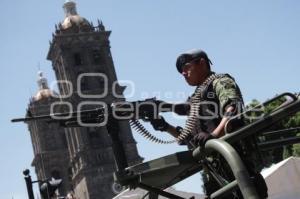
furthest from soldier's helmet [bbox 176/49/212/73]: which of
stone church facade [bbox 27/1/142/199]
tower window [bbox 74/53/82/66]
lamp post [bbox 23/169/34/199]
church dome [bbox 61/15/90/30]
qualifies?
church dome [bbox 61/15/90/30]

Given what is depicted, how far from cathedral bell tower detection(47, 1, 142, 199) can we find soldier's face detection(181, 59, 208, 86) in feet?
261

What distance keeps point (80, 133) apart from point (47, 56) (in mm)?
14034

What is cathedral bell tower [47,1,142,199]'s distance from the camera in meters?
87.5

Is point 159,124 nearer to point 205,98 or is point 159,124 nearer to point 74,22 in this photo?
point 205,98

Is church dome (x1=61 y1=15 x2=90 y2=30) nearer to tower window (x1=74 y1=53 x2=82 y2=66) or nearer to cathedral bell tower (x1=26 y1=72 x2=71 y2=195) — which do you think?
tower window (x1=74 y1=53 x2=82 y2=66)

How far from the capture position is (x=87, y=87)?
290ft

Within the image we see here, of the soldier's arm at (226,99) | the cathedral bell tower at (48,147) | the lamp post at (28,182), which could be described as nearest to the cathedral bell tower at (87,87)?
the cathedral bell tower at (48,147)

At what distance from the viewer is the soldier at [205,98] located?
4418 millimetres

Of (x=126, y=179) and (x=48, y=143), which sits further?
(x=48, y=143)

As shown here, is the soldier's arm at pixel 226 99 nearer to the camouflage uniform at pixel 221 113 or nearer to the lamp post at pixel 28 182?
the camouflage uniform at pixel 221 113

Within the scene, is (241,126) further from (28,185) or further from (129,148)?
(129,148)

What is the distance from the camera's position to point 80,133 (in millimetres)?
87250

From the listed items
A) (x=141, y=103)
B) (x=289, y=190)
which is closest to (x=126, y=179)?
(x=141, y=103)

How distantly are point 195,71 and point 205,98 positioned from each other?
0.71ft
